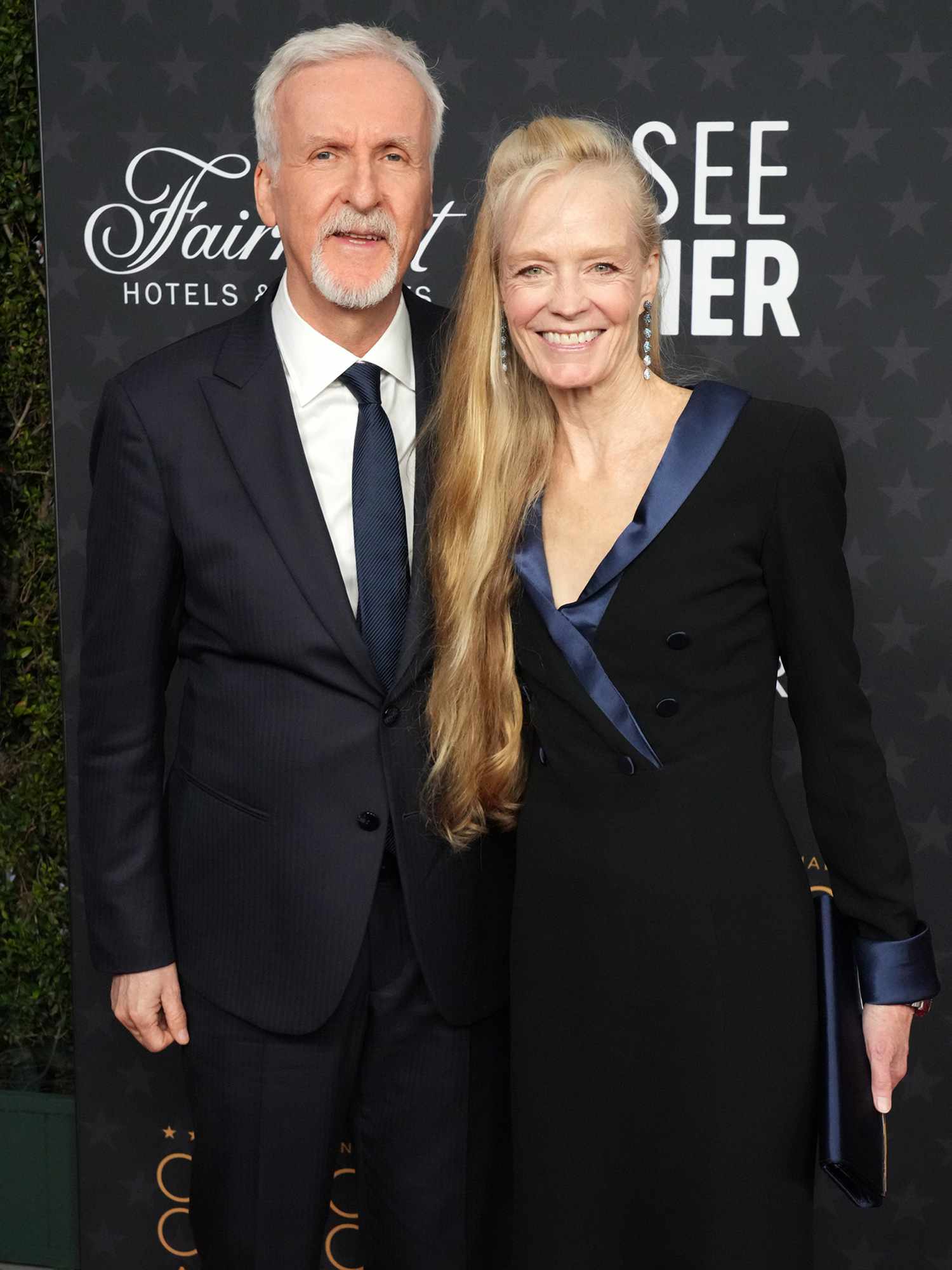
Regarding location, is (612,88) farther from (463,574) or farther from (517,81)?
(463,574)

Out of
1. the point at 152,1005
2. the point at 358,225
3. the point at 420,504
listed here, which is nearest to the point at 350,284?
the point at 358,225

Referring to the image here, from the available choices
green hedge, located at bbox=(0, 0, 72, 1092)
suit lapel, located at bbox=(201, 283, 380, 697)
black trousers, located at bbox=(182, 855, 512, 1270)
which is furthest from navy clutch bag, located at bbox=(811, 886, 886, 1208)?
green hedge, located at bbox=(0, 0, 72, 1092)

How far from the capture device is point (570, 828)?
5.43ft

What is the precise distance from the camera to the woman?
1.57 metres

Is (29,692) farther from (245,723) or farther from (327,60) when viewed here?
(327,60)

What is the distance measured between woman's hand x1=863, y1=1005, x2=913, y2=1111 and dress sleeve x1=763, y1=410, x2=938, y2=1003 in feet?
0.10

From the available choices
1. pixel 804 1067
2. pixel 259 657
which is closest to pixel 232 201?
pixel 259 657

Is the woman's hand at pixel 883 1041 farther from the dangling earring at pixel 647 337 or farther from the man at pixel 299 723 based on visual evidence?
the dangling earring at pixel 647 337

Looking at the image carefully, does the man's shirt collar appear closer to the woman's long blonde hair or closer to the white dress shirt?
the white dress shirt

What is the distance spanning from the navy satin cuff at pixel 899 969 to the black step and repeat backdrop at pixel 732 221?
85 cm

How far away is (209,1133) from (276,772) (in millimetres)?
599

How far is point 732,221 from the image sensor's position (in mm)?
2297

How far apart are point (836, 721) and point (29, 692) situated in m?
2.03

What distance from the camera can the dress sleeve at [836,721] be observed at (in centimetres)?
154
